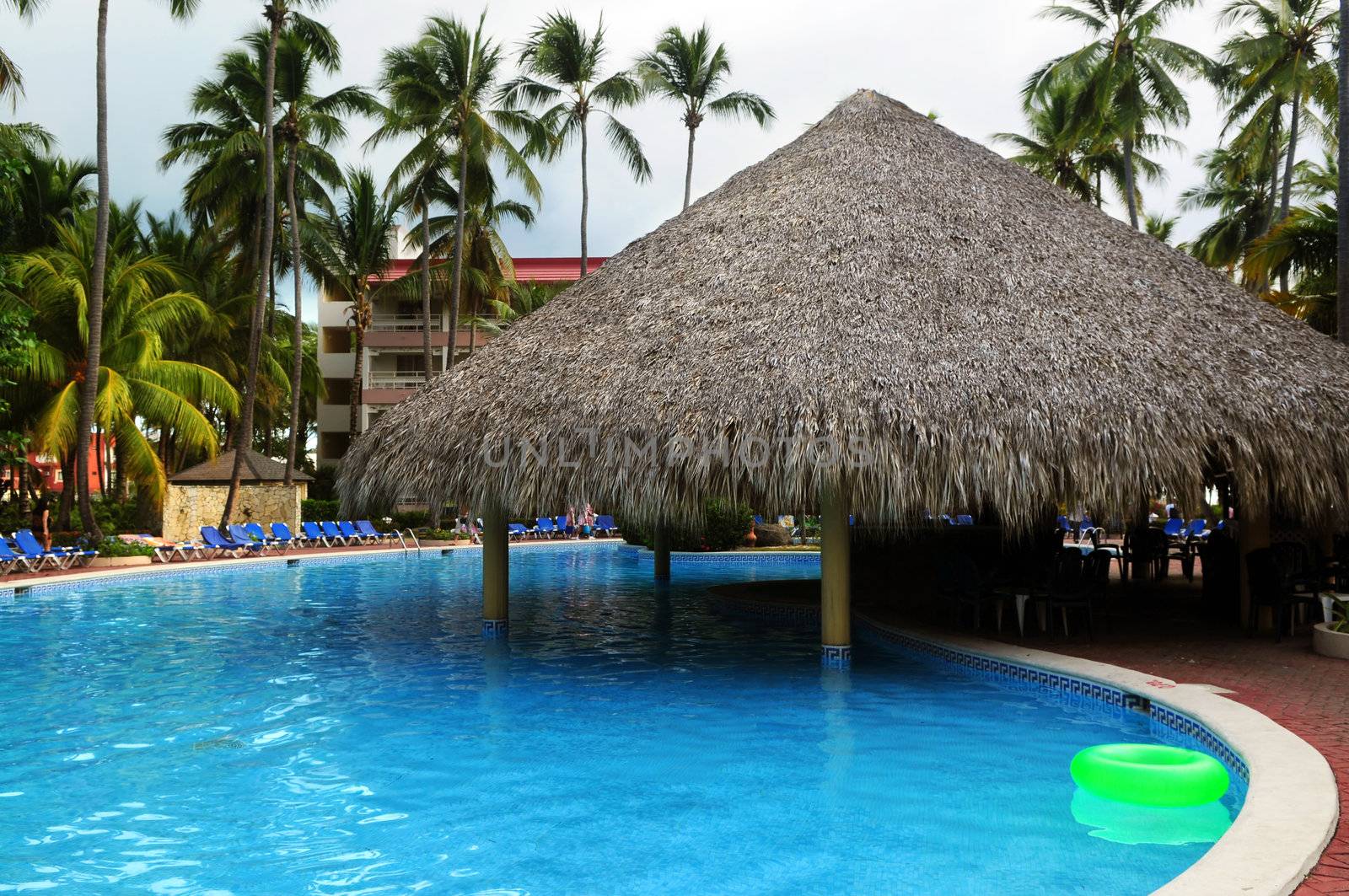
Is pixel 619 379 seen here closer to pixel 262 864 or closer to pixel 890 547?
pixel 262 864

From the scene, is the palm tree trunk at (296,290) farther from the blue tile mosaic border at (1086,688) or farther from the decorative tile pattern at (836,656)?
the blue tile mosaic border at (1086,688)

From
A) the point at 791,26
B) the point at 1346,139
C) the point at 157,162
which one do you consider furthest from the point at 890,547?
the point at 157,162

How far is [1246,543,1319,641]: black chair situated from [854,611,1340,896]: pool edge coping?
99.6 inches

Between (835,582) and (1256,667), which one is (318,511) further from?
(1256,667)

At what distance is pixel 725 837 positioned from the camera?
5.12 meters

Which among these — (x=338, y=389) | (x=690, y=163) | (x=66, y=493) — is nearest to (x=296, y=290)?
(x=66, y=493)

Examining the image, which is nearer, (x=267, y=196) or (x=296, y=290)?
(x=267, y=196)

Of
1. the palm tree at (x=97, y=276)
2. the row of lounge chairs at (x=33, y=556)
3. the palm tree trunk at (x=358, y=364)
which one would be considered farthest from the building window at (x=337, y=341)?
the row of lounge chairs at (x=33, y=556)

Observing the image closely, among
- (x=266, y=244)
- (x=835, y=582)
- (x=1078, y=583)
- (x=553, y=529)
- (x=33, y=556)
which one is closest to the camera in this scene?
(x=835, y=582)

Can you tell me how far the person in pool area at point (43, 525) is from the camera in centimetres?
1886

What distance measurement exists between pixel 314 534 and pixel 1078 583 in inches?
693

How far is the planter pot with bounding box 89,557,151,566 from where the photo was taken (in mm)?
17469

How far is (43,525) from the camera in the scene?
823 inches

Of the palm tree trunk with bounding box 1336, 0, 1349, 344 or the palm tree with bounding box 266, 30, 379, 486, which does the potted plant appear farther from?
the palm tree with bounding box 266, 30, 379, 486
